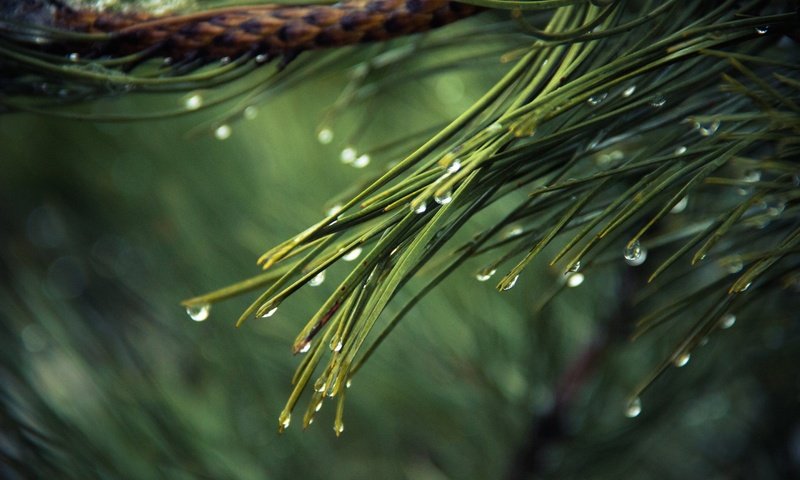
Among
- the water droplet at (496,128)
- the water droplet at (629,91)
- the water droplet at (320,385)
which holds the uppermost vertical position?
the water droplet at (496,128)

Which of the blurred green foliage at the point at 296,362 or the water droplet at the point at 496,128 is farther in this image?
the blurred green foliage at the point at 296,362

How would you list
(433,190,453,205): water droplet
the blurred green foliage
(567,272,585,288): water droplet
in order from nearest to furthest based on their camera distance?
1. (433,190,453,205): water droplet
2. (567,272,585,288): water droplet
3. the blurred green foliage

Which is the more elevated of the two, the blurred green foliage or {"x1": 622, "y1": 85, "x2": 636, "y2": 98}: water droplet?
{"x1": 622, "y1": 85, "x2": 636, "y2": 98}: water droplet

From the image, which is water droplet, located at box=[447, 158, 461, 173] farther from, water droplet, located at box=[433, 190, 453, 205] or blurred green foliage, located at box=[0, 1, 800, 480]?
blurred green foliage, located at box=[0, 1, 800, 480]

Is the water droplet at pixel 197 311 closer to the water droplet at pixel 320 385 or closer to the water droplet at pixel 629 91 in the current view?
the water droplet at pixel 320 385

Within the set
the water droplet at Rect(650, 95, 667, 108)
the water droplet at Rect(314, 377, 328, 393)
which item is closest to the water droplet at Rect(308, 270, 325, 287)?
the water droplet at Rect(314, 377, 328, 393)

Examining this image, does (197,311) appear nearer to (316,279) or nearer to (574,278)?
(316,279)

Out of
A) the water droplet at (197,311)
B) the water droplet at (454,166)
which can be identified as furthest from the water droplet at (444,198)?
the water droplet at (197,311)

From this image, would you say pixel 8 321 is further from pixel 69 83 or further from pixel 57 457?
A: pixel 69 83

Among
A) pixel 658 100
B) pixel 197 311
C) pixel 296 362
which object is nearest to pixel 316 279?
pixel 197 311
